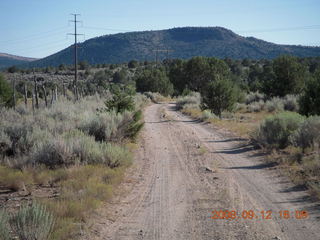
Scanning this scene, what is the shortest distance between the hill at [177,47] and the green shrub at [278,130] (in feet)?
350

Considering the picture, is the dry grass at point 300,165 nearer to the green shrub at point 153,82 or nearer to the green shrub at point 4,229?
the green shrub at point 4,229

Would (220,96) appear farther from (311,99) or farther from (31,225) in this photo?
(31,225)

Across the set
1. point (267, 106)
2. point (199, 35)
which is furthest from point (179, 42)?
point (267, 106)

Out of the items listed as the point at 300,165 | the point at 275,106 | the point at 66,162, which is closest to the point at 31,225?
the point at 66,162

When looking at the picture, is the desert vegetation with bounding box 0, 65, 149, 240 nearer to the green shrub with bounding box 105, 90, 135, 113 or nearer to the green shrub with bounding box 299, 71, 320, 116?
the green shrub with bounding box 105, 90, 135, 113

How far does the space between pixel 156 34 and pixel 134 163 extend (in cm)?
14479

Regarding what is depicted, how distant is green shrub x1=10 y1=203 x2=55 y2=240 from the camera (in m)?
4.56

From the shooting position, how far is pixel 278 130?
12133mm

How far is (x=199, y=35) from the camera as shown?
137875 millimetres

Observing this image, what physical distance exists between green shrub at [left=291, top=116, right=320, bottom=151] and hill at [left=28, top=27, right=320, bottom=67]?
356 ft

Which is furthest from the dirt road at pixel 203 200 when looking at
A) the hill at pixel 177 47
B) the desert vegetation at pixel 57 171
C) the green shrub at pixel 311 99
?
the hill at pixel 177 47

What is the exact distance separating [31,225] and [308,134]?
9.10 metres

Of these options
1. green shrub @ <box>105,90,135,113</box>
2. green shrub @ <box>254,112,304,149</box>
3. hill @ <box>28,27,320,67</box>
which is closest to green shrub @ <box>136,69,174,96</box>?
green shrub @ <box>105,90,135,113</box>

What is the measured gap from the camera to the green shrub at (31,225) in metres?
4.56
